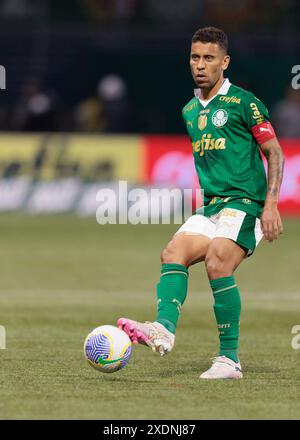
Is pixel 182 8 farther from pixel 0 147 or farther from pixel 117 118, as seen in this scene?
pixel 0 147

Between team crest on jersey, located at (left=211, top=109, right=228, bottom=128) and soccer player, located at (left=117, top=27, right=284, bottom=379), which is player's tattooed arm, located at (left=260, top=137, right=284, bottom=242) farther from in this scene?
team crest on jersey, located at (left=211, top=109, right=228, bottom=128)

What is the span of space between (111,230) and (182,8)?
9.18 metres

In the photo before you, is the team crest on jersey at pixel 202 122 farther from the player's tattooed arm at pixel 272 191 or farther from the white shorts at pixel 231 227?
the white shorts at pixel 231 227

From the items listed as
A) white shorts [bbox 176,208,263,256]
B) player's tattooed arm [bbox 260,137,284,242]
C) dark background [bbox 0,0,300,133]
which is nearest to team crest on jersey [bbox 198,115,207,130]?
player's tattooed arm [bbox 260,137,284,242]

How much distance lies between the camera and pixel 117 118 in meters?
25.6

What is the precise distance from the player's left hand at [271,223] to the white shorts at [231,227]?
0.20 meters

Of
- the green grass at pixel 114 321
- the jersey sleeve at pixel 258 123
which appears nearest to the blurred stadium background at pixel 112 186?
the green grass at pixel 114 321


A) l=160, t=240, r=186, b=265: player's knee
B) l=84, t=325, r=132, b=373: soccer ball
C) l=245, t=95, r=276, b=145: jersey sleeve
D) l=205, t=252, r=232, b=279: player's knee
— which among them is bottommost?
l=84, t=325, r=132, b=373: soccer ball

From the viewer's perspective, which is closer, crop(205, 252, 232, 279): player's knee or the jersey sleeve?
crop(205, 252, 232, 279): player's knee

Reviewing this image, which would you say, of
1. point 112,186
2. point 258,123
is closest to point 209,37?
point 258,123

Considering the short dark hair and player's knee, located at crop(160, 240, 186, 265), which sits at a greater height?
the short dark hair

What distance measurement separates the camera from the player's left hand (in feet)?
26.0

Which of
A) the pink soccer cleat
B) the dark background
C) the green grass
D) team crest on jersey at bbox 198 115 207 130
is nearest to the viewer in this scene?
the green grass
